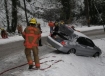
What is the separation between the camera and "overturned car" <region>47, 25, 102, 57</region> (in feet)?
46.5

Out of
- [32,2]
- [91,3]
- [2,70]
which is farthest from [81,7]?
[2,70]

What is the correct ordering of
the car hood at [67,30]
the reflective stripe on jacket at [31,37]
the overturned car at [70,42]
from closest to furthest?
the reflective stripe on jacket at [31,37] → the overturned car at [70,42] → the car hood at [67,30]

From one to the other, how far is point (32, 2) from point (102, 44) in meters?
26.9

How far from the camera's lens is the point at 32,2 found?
152 feet

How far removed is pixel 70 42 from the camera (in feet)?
47.3

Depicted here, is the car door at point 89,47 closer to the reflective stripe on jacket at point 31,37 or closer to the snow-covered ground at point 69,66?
the snow-covered ground at point 69,66

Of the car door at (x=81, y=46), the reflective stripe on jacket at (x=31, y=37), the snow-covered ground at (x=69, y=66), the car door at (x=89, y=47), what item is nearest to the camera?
the reflective stripe on jacket at (x=31, y=37)

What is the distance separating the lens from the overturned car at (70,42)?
1419 cm

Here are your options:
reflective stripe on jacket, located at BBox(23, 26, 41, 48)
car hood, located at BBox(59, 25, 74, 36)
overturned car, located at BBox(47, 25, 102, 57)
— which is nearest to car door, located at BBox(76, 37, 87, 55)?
overturned car, located at BBox(47, 25, 102, 57)

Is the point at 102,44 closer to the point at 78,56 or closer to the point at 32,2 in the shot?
the point at 78,56

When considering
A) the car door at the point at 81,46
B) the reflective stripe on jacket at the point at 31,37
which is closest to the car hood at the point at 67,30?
the car door at the point at 81,46

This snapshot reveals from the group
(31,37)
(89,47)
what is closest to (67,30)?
(89,47)

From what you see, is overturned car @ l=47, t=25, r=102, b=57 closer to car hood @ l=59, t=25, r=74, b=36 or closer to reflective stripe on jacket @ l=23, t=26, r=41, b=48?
car hood @ l=59, t=25, r=74, b=36

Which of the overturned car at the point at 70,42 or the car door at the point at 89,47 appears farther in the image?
the car door at the point at 89,47
